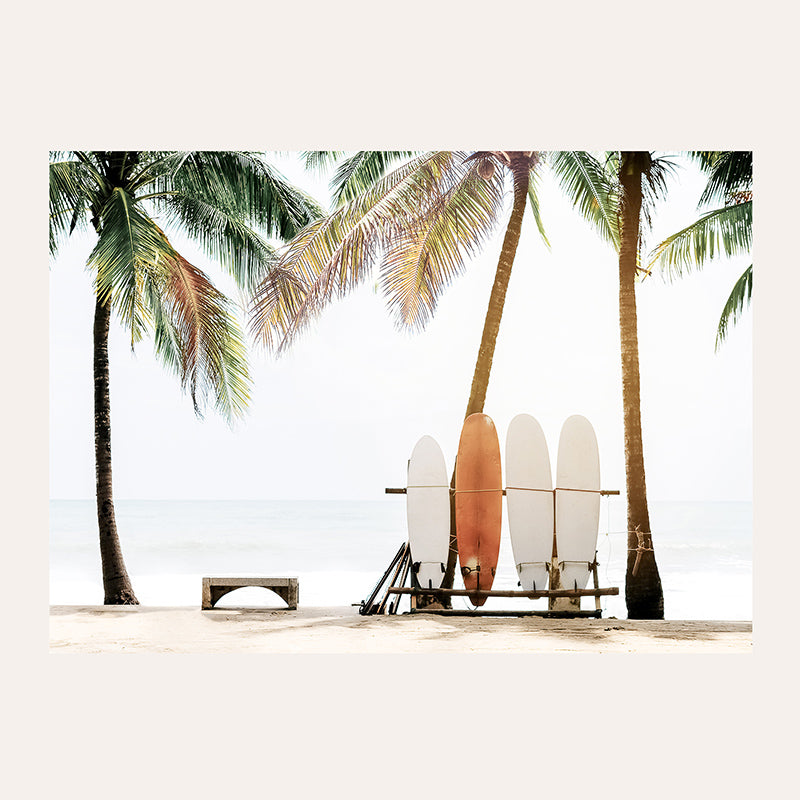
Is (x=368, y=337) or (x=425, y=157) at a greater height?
(x=425, y=157)

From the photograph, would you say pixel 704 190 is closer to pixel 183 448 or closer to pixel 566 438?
pixel 566 438

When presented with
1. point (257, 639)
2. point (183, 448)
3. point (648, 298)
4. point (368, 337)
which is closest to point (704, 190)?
point (368, 337)

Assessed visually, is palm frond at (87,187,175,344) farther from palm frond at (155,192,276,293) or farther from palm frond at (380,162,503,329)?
palm frond at (380,162,503,329)

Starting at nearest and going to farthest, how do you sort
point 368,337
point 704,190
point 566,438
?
1. point 566,438
2. point 704,190
3. point 368,337

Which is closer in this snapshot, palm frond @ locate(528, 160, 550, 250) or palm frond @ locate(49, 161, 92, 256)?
palm frond @ locate(49, 161, 92, 256)

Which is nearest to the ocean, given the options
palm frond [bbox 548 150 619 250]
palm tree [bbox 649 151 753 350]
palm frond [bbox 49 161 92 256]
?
palm tree [bbox 649 151 753 350]

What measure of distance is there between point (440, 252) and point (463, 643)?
2.55 m

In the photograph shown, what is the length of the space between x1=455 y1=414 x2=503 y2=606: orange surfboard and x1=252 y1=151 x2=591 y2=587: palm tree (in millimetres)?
430

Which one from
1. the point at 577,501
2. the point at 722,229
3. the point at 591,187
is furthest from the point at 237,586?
the point at 722,229

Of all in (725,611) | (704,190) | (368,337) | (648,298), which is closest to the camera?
(704,190)

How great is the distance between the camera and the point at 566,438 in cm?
530

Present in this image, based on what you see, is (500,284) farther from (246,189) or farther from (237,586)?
(237,586)

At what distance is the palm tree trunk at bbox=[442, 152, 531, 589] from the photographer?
579cm

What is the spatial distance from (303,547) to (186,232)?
620 centimetres
